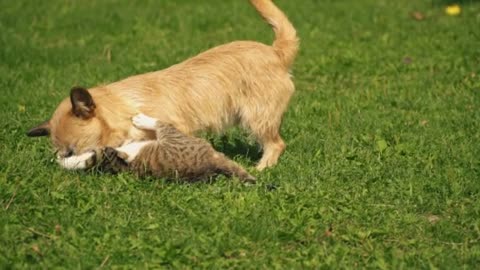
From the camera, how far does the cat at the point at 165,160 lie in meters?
5.75

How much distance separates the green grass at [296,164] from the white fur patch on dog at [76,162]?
88mm

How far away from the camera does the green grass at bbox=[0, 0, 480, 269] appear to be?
4.77 meters

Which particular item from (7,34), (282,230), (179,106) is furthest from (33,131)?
(7,34)

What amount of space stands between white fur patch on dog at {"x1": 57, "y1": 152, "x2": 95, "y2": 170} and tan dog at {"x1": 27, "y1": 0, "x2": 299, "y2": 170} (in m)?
0.10

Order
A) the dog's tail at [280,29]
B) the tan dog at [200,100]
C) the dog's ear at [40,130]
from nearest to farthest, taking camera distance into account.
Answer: the tan dog at [200,100] < the dog's ear at [40,130] < the dog's tail at [280,29]

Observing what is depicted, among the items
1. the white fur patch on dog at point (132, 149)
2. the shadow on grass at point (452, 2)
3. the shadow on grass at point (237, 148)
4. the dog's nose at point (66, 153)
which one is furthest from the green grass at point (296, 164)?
the shadow on grass at point (452, 2)

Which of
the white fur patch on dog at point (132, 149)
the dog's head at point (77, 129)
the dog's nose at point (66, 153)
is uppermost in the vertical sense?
the dog's head at point (77, 129)

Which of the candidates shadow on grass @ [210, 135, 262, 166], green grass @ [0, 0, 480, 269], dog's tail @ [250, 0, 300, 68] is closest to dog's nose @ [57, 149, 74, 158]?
green grass @ [0, 0, 480, 269]

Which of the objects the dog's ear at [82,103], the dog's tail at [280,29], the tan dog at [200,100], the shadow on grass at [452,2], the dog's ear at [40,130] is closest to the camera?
the dog's ear at [82,103]

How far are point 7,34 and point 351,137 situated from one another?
5.66 m

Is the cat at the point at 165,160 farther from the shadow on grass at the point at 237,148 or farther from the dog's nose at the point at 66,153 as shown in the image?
the shadow on grass at the point at 237,148

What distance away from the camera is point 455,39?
1020 centimetres

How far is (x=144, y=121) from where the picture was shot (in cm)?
591

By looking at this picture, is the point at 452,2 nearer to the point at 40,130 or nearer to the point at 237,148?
the point at 237,148
